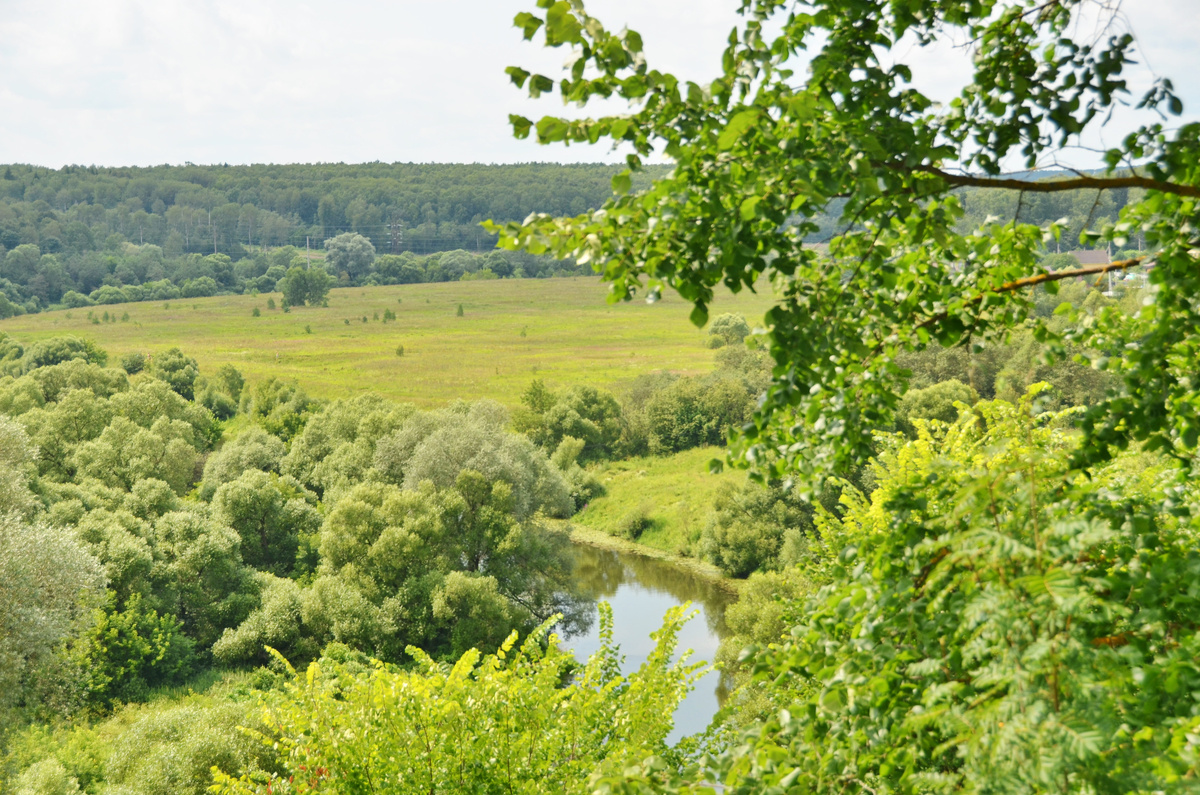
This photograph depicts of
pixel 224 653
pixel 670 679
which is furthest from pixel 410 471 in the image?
pixel 670 679

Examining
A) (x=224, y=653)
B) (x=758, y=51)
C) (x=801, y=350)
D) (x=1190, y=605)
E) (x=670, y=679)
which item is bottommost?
(x=224, y=653)

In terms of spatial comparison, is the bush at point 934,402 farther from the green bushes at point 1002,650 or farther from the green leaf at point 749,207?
the green leaf at point 749,207

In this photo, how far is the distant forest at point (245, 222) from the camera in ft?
353

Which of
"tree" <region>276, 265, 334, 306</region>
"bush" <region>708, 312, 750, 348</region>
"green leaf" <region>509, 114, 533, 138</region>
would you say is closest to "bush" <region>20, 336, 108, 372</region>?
"tree" <region>276, 265, 334, 306</region>

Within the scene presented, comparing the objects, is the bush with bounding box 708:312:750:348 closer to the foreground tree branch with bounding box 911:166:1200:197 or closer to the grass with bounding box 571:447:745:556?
the grass with bounding box 571:447:745:556

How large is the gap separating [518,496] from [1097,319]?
28.6m

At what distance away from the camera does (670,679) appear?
1149 cm

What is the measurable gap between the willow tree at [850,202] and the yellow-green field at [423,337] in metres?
46.6

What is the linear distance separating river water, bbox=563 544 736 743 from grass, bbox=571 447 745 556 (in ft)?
6.58

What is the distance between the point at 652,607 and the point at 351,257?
3800 inches

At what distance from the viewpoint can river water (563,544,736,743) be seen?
26.8 metres

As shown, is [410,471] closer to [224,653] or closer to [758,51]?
[224,653]

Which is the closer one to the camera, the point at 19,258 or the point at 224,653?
the point at 224,653

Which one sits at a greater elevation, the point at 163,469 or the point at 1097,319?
the point at 1097,319
